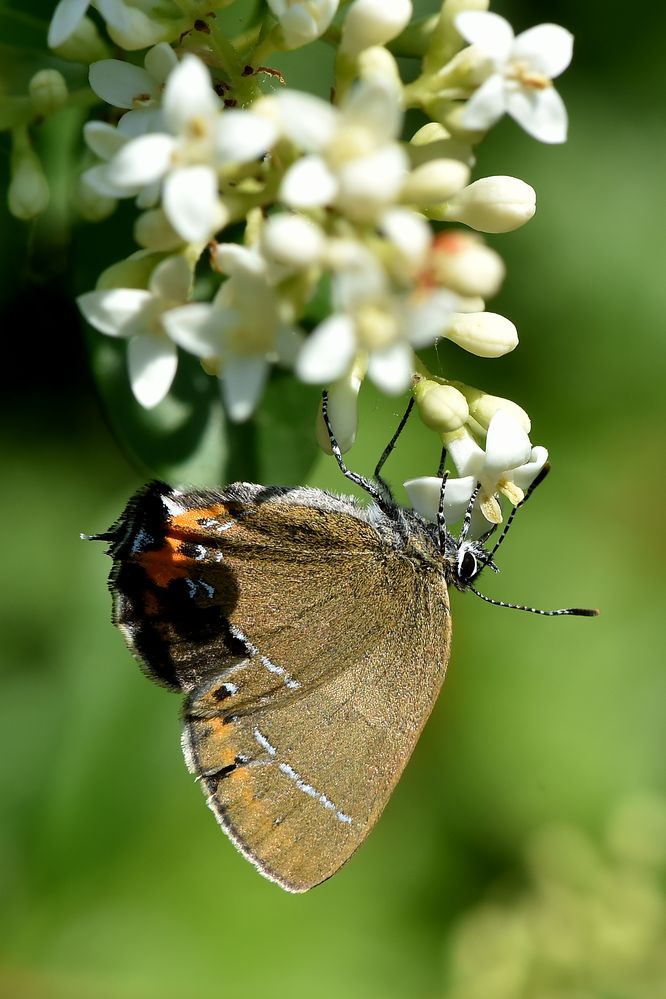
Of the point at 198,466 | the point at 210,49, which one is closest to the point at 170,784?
the point at 198,466

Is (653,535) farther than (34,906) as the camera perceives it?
Yes

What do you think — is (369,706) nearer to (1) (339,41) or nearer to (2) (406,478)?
(2) (406,478)

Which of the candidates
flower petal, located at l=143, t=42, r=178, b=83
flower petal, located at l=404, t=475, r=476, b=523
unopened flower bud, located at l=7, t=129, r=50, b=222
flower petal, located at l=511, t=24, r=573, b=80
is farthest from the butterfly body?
flower petal, located at l=511, t=24, r=573, b=80

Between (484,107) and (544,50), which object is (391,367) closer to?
(484,107)

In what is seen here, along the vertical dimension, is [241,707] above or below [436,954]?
above

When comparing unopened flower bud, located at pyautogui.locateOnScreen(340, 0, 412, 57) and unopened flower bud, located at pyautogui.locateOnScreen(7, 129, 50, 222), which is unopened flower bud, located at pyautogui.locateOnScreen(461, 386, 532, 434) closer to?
unopened flower bud, located at pyautogui.locateOnScreen(340, 0, 412, 57)

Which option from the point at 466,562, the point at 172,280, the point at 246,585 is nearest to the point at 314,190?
the point at 172,280
